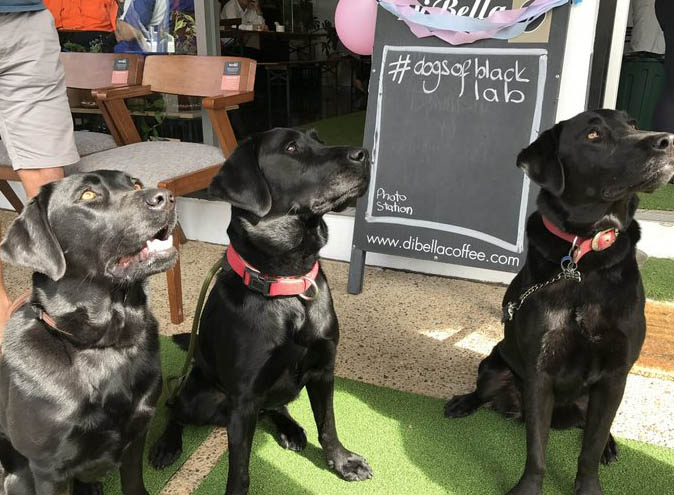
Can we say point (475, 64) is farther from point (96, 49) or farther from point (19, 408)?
point (96, 49)

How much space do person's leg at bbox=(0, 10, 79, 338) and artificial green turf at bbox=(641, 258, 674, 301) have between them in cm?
324

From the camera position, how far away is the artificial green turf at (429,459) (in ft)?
6.62

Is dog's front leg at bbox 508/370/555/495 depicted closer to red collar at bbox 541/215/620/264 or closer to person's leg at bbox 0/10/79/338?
red collar at bbox 541/215/620/264

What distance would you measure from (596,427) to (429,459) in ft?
2.04

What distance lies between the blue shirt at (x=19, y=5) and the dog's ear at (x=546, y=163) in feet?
7.09

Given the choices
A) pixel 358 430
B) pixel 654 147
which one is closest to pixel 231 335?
pixel 358 430

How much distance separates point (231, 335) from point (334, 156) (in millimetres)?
682

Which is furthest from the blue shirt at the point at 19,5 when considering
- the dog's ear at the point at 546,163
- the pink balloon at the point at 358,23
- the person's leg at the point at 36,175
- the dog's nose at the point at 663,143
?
the dog's nose at the point at 663,143

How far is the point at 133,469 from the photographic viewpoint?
182cm

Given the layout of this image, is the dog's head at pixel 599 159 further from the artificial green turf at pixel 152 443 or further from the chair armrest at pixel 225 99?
the chair armrest at pixel 225 99

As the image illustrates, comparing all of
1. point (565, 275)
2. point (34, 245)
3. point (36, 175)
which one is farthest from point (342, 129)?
point (34, 245)

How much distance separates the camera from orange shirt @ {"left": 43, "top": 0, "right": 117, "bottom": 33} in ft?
16.9

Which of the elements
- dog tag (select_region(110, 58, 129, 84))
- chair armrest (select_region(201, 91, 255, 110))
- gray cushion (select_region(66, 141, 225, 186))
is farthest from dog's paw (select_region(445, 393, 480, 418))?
dog tag (select_region(110, 58, 129, 84))

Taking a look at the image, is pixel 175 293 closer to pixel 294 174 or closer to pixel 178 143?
pixel 178 143
